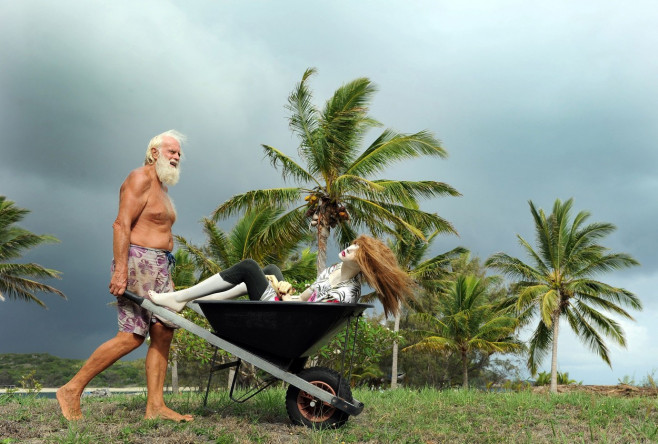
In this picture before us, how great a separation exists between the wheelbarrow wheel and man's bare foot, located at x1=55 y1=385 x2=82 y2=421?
1.77 metres

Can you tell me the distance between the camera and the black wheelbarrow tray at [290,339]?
13.6 ft

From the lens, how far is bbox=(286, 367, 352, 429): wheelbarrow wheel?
4.46 meters

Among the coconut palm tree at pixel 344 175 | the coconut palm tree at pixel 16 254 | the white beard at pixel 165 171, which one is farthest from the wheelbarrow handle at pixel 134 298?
the coconut palm tree at pixel 16 254

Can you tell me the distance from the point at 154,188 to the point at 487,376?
35.9 meters

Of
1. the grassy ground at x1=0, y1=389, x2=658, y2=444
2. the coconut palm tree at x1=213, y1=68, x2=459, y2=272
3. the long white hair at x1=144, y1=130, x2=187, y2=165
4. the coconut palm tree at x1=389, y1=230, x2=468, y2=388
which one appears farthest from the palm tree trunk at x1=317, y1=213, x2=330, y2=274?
the long white hair at x1=144, y1=130, x2=187, y2=165

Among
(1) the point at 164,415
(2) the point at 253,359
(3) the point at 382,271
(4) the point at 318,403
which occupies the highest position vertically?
(3) the point at 382,271

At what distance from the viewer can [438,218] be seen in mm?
18250

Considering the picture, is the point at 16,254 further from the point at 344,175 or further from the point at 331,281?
the point at 331,281

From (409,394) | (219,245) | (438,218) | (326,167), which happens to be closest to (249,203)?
(326,167)

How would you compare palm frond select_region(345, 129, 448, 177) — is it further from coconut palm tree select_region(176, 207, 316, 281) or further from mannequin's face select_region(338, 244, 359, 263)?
mannequin's face select_region(338, 244, 359, 263)

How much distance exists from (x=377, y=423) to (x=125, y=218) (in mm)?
2742

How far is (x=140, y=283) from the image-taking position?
461 cm

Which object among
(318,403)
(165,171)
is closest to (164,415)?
(318,403)

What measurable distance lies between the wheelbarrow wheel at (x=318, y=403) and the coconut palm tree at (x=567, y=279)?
20937 millimetres
